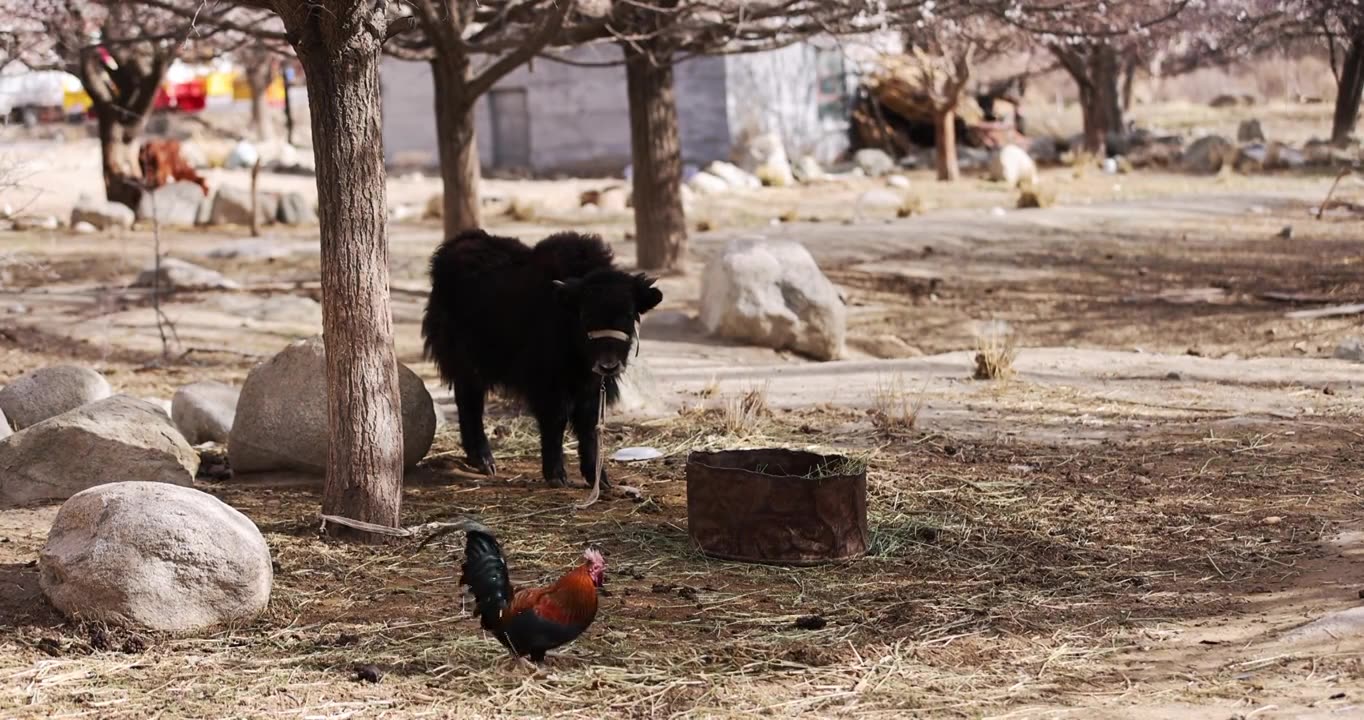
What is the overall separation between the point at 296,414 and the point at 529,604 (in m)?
3.48

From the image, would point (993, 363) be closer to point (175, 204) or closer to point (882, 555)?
point (882, 555)

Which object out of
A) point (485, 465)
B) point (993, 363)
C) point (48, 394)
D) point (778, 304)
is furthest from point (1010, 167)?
point (48, 394)

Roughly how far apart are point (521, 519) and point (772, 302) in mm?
6161

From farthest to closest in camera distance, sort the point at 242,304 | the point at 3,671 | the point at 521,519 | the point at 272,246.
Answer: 1. the point at 272,246
2. the point at 242,304
3. the point at 521,519
4. the point at 3,671

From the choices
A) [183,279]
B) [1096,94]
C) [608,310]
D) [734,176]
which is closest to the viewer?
[608,310]

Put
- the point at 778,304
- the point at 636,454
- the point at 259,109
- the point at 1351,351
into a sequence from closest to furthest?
1. the point at 636,454
2. the point at 1351,351
3. the point at 778,304
4. the point at 259,109

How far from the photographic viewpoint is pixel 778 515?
6676mm

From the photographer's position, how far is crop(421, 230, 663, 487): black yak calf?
7605 millimetres

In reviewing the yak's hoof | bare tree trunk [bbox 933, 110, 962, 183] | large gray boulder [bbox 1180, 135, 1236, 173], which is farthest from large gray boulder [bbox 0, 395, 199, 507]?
large gray boulder [bbox 1180, 135, 1236, 173]

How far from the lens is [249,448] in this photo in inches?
332

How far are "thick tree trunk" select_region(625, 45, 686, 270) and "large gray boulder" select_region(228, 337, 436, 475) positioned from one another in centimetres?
854

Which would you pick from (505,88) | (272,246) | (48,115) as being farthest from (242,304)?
(48,115)

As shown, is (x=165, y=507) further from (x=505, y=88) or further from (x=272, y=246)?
(x=505, y=88)

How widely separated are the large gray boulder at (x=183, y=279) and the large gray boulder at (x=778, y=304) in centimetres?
676
